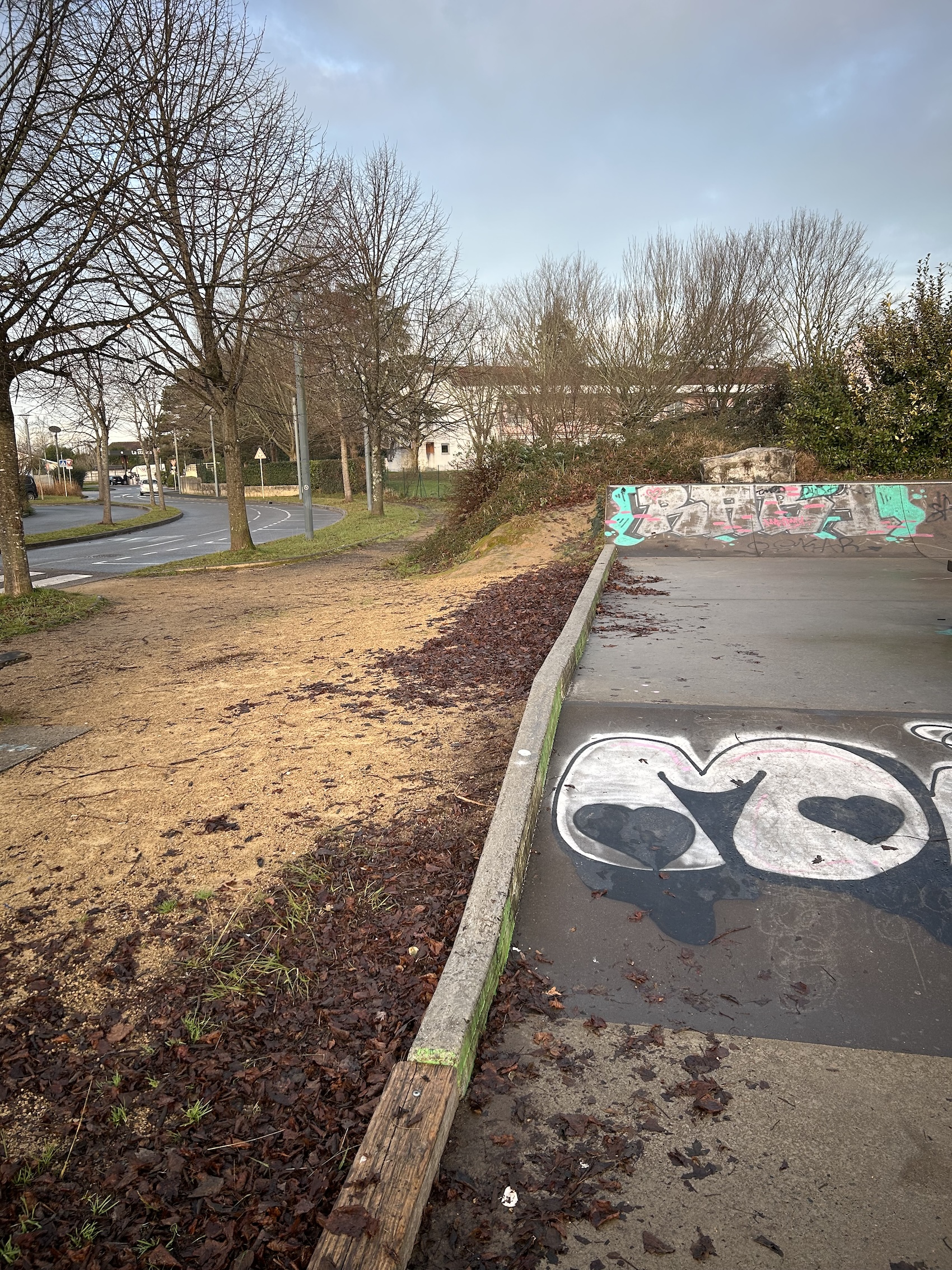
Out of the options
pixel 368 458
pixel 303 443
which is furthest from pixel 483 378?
pixel 303 443

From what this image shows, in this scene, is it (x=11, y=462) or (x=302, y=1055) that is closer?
(x=302, y=1055)

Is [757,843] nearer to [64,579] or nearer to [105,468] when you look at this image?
[64,579]

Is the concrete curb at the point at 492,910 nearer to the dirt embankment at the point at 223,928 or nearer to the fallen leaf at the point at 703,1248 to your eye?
the dirt embankment at the point at 223,928

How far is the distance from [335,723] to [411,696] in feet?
2.47

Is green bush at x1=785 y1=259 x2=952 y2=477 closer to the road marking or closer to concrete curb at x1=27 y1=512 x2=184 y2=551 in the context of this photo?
the road marking

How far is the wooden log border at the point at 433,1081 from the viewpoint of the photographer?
5.87 ft

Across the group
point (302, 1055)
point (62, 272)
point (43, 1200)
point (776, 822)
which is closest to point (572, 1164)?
point (302, 1055)

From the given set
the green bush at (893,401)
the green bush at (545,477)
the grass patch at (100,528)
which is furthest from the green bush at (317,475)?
the green bush at (893,401)

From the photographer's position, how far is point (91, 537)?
2645cm

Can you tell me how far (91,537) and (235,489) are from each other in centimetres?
1048

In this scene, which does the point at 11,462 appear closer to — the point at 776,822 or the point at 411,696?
the point at 411,696

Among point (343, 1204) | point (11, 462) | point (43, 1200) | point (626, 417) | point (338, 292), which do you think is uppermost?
point (338, 292)

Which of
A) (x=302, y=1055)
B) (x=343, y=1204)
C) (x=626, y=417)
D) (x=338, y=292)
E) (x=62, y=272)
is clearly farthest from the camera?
(x=626, y=417)

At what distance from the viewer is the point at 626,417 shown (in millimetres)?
26844
